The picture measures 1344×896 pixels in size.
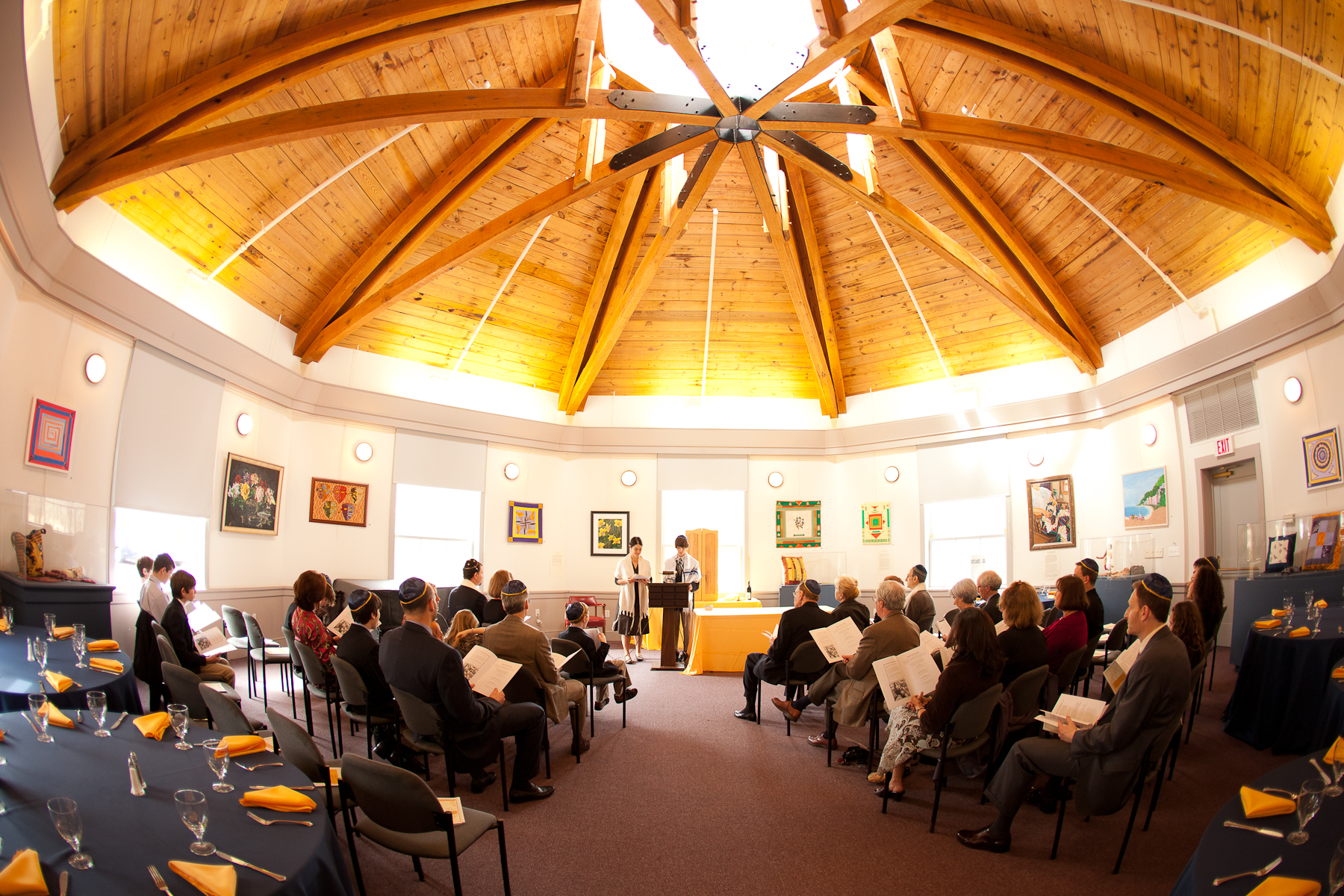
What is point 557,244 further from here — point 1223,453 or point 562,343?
point 1223,453

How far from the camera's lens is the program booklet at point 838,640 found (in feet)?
17.0

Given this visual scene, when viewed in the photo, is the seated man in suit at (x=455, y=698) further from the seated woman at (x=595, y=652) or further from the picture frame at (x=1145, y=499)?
the picture frame at (x=1145, y=499)

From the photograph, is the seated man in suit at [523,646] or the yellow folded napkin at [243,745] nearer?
the yellow folded napkin at [243,745]

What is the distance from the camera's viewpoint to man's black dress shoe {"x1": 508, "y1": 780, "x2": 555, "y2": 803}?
4.29 metres

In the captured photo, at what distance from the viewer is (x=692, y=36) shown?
5.62m

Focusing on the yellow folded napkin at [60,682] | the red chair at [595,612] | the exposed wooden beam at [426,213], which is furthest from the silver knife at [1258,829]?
the red chair at [595,612]

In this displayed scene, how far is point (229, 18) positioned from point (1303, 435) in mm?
9987

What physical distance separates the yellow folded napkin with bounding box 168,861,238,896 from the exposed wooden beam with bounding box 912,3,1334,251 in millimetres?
7598

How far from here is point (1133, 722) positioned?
3.17 meters

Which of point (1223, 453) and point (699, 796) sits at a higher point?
point (1223, 453)

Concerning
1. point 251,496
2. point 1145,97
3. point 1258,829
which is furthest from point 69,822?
point 1145,97

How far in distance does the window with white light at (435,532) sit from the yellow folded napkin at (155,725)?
755cm

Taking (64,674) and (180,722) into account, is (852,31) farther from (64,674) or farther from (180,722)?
(64,674)

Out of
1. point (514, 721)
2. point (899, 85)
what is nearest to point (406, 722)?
point (514, 721)
